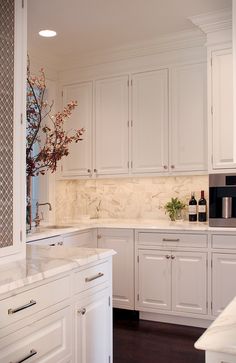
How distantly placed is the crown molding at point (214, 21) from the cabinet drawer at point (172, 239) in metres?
1.92

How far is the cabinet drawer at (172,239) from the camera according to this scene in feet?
12.0

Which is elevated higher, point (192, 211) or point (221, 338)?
point (192, 211)

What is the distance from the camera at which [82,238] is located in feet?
13.1

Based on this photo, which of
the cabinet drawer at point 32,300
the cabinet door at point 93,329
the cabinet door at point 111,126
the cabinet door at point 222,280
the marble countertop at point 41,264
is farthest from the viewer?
the cabinet door at point 111,126

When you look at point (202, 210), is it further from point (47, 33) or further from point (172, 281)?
point (47, 33)

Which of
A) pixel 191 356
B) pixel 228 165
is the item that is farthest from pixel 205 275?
pixel 228 165

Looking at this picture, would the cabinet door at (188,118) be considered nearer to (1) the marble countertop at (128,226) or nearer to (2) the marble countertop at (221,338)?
(1) the marble countertop at (128,226)

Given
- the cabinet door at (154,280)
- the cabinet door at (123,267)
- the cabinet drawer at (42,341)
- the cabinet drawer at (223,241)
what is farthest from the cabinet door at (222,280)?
the cabinet drawer at (42,341)

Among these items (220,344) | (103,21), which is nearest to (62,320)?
(220,344)

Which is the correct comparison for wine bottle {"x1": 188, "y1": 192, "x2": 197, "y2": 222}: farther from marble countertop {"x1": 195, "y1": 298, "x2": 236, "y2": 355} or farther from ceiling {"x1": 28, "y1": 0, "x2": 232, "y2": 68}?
marble countertop {"x1": 195, "y1": 298, "x2": 236, "y2": 355}

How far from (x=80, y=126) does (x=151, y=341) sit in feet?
8.22

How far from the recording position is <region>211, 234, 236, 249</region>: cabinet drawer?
354 centimetres

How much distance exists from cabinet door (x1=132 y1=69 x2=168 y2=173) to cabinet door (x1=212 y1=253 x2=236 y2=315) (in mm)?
1117

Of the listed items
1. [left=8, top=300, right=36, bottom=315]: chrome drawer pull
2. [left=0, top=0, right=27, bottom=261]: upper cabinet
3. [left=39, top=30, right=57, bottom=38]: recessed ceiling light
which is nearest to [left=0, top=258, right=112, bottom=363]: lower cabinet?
[left=8, top=300, right=36, bottom=315]: chrome drawer pull
